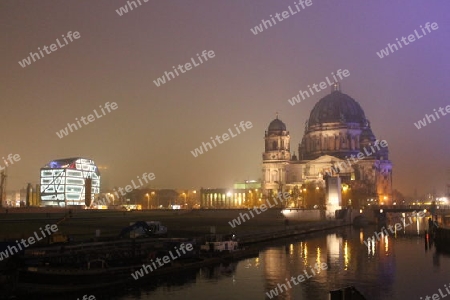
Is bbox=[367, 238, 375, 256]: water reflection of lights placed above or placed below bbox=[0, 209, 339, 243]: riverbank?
below

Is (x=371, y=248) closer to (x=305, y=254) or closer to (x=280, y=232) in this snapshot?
(x=305, y=254)

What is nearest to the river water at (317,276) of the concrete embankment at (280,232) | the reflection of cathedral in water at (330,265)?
the reflection of cathedral in water at (330,265)

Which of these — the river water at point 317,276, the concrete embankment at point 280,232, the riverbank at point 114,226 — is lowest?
the river water at point 317,276

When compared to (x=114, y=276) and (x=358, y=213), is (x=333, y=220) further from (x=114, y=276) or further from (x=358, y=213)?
(x=114, y=276)

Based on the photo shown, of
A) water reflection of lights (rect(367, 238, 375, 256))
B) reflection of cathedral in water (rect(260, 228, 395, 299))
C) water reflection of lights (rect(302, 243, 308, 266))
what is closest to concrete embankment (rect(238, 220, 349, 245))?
reflection of cathedral in water (rect(260, 228, 395, 299))

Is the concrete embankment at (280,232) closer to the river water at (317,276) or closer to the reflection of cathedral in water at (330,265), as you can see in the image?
the river water at (317,276)

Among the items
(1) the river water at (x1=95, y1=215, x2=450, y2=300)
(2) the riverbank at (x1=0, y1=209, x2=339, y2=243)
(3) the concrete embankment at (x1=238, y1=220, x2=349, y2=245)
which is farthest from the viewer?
(3) the concrete embankment at (x1=238, y1=220, x2=349, y2=245)

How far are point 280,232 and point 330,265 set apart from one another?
1325 inches

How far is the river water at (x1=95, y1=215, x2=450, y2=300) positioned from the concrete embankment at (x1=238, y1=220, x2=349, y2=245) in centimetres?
358

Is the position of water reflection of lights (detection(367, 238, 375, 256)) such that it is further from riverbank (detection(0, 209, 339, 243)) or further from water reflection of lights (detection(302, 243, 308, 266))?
riverbank (detection(0, 209, 339, 243))

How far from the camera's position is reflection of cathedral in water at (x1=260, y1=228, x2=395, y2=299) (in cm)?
4577

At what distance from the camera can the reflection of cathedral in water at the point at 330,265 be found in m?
45.8

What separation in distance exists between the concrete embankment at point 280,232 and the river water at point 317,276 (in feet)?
11.8

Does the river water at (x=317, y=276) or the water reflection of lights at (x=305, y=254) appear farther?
the water reflection of lights at (x=305, y=254)
